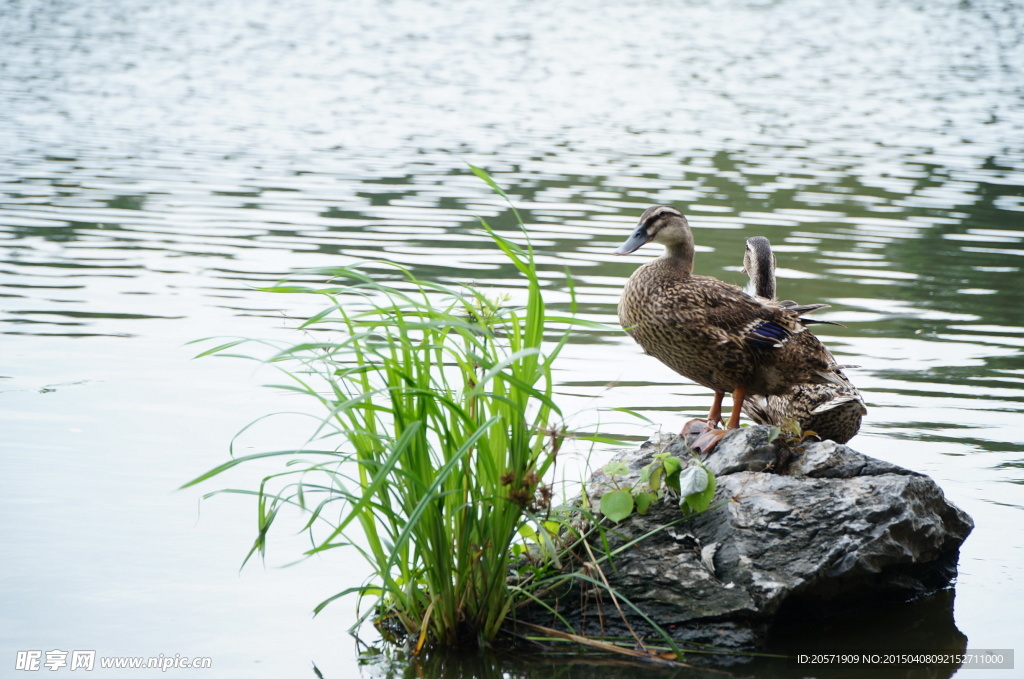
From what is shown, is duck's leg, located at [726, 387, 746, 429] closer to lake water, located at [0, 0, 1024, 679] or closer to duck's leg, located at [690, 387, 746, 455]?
duck's leg, located at [690, 387, 746, 455]

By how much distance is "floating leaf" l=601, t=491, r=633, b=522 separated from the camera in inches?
165

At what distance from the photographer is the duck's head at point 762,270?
593 centimetres

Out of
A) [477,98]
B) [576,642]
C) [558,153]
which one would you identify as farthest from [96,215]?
[477,98]

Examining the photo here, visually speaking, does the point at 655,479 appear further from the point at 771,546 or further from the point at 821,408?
the point at 821,408

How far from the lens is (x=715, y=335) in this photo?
4.80 metres

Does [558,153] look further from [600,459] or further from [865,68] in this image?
[865,68]

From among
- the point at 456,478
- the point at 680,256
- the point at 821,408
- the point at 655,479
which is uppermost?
the point at 680,256

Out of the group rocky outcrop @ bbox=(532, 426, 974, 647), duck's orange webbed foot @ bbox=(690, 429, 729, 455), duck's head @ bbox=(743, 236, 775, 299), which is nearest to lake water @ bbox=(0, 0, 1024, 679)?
rocky outcrop @ bbox=(532, 426, 974, 647)

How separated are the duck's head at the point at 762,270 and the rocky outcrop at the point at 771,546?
4.43 ft

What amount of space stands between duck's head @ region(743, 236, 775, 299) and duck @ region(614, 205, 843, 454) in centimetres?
78

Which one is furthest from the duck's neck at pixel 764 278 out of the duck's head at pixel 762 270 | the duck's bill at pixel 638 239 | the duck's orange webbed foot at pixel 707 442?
the duck's orange webbed foot at pixel 707 442

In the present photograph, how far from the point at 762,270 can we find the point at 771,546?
2.02 metres

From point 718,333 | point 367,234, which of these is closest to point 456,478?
point 718,333

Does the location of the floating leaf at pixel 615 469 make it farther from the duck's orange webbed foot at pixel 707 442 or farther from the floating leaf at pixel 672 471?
the duck's orange webbed foot at pixel 707 442
